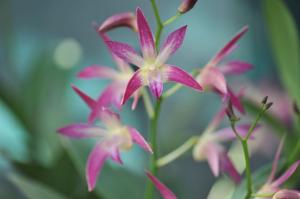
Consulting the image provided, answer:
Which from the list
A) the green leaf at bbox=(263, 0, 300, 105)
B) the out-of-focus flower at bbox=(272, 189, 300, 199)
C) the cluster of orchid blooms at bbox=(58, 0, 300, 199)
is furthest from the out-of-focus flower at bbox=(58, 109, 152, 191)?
the green leaf at bbox=(263, 0, 300, 105)

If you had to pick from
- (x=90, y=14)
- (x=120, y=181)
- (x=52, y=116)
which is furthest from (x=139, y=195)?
(x=90, y=14)

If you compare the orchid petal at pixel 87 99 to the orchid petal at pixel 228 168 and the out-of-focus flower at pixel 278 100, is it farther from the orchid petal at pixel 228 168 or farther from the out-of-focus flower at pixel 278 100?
the out-of-focus flower at pixel 278 100

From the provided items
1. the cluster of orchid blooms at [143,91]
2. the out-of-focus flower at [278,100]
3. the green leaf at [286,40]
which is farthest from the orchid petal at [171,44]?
the out-of-focus flower at [278,100]

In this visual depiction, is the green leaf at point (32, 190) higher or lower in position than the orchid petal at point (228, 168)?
higher

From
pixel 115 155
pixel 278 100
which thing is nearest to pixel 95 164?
pixel 115 155

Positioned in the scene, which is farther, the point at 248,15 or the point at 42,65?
the point at 248,15

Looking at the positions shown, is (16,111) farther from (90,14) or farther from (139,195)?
(90,14)

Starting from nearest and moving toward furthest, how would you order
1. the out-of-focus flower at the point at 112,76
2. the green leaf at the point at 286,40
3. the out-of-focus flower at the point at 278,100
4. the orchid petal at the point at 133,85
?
1. the orchid petal at the point at 133,85
2. the out-of-focus flower at the point at 112,76
3. the green leaf at the point at 286,40
4. the out-of-focus flower at the point at 278,100

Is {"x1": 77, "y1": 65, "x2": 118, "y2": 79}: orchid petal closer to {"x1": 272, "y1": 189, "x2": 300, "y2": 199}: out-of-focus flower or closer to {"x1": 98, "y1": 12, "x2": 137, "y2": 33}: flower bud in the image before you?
{"x1": 98, "y1": 12, "x2": 137, "y2": 33}: flower bud
